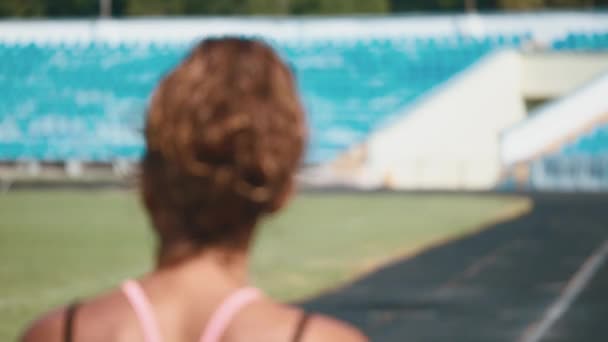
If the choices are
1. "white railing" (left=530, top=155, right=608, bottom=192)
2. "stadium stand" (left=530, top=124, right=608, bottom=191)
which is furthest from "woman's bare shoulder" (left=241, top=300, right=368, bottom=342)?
"white railing" (left=530, top=155, right=608, bottom=192)

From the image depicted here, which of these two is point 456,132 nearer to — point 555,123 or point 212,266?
point 555,123

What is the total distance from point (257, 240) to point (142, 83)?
3257cm

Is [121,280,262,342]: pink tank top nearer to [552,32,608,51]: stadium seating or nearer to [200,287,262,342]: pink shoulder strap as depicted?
[200,287,262,342]: pink shoulder strap

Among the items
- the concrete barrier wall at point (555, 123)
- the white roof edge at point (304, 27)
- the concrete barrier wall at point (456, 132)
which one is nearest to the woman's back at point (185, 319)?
the concrete barrier wall at point (456, 132)

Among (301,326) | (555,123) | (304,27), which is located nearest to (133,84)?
(304,27)

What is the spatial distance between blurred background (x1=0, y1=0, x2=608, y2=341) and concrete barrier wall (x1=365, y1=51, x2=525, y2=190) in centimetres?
7

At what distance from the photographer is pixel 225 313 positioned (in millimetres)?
Answer: 2203

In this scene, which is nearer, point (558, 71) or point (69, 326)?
point (69, 326)

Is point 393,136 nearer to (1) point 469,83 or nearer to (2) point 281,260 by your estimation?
(1) point 469,83

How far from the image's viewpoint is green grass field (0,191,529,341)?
16516 millimetres

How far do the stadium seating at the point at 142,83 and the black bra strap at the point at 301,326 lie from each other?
45.7 meters

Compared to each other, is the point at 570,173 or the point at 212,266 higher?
the point at 212,266

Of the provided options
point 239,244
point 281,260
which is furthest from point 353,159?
point 239,244

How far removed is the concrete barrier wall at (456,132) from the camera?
43.7 meters
